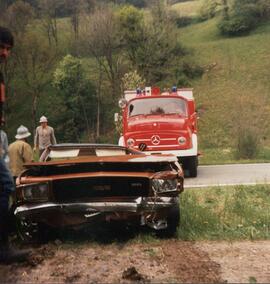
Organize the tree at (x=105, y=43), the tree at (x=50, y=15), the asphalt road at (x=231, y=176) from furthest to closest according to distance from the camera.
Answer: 1. the tree at (x=50, y=15)
2. the tree at (x=105, y=43)
3. the asphalt road at (x=231, y=176)

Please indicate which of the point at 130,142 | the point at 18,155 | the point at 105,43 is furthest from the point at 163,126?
the point at 105,43

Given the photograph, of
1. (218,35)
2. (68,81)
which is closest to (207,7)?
(218,35)

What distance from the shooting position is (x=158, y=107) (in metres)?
13.6

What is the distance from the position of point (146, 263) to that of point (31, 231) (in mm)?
1652

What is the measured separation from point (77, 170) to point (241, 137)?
45.4ft

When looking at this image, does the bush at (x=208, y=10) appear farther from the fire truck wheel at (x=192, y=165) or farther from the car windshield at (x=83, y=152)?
the car windshield at (x=83, y=152)

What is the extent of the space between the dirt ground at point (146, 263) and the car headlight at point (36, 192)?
57 centimetres

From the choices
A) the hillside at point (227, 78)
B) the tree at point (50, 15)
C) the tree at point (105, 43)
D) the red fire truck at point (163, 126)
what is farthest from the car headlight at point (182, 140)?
the tree at point (50, 15)

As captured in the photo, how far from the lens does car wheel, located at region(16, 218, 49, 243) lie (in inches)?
241

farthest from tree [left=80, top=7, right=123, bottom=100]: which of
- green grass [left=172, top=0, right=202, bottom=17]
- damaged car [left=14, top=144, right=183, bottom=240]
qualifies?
damaged car [left=14, top=144, right=183, bottom=240]

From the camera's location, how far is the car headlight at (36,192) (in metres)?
5.91

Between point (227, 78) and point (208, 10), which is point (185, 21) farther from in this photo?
point (227, 78)

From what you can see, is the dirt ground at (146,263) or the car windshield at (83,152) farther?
the car windshield at (83,152)

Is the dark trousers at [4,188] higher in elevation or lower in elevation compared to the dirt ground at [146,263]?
higher
